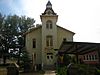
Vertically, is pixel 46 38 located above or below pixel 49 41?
above

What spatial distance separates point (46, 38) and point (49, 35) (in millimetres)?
781

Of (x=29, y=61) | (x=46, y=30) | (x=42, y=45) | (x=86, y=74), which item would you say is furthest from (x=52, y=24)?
(x=86, y=74)

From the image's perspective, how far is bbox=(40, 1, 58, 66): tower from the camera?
37.8m

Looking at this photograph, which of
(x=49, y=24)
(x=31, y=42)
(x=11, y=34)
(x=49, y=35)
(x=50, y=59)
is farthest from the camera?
(x=11, y=34)

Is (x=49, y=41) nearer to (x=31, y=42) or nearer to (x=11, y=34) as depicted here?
(x=31, y=42)

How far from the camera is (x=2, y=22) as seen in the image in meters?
49.3

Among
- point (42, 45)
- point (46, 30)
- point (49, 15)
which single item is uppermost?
point (49, 15)

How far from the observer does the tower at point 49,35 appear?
3778 centimetres

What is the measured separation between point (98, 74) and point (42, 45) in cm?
2766

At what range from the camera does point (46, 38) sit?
38.4m

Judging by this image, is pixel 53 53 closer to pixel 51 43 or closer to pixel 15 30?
pixel 51 43

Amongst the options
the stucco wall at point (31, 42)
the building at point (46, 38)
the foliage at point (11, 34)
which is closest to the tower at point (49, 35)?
the building at point (46, 38)

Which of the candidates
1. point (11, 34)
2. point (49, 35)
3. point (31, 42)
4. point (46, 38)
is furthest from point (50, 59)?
point (11, 34)

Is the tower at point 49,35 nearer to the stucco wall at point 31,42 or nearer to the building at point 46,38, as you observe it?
the building at point 46,38
